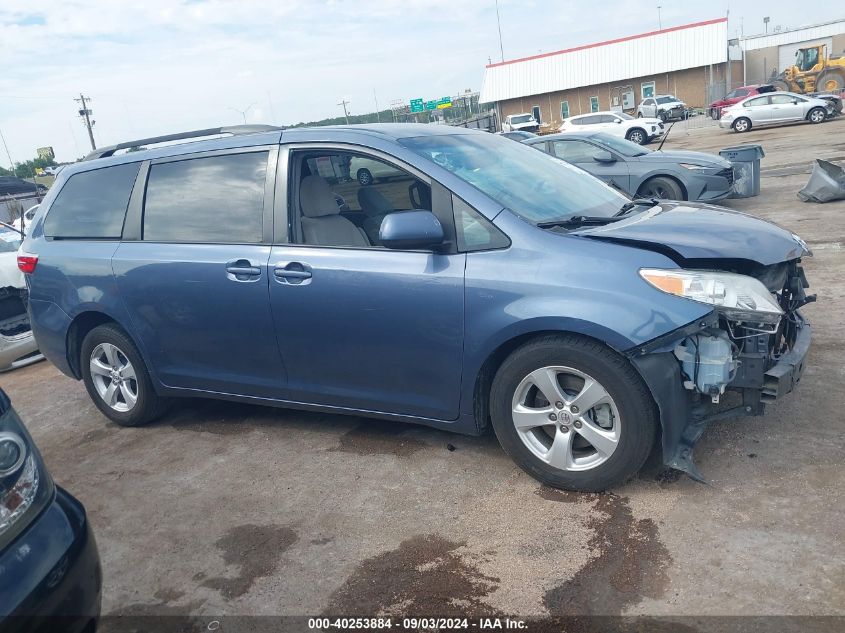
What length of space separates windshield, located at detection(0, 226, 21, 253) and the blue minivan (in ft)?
10.9

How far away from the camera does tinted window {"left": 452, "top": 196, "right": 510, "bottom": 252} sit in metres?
3.39

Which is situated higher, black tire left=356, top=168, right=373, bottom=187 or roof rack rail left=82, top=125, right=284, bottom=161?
roof rack rail left=82, top=125, right=284, bottom=161

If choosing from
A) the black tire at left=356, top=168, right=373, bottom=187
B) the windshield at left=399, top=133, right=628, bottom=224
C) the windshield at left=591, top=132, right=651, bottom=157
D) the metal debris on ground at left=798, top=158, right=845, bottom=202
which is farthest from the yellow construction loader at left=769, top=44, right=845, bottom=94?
the black tire at left=356, top=168, right=373, bottom=187

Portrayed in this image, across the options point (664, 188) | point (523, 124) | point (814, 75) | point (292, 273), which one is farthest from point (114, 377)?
point (814, 75)

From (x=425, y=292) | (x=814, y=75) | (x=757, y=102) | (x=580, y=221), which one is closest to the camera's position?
(x=425, y=292)

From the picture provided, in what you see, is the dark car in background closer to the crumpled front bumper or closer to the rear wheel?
the crumpled front bumper

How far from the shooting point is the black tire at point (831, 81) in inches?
1462

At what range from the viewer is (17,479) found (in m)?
2.06

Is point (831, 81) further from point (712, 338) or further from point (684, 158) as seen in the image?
point (712, 338)

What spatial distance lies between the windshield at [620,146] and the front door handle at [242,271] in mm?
8725

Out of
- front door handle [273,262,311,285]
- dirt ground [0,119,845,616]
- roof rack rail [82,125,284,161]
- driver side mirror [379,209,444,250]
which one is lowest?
dirt ground [0,119,845,616]

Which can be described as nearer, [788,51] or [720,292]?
[720,292]

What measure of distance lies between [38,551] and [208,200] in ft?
8.78

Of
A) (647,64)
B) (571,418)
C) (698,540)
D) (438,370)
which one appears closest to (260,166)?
(438,370)
